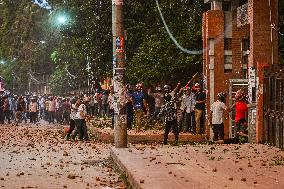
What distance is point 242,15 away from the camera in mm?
21578

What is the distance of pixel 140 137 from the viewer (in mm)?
21250

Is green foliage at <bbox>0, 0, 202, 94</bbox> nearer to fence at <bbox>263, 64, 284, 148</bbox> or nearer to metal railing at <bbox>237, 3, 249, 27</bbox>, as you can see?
metal railing at <bbox>237, 3, 249, 27</bbox>

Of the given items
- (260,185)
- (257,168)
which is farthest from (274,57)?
→ (260,185)

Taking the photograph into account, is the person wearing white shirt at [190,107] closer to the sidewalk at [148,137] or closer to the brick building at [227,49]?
the brick building at [227,49]

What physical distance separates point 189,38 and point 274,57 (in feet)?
31.0

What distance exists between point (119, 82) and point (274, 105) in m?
4.14

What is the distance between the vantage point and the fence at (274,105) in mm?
15922

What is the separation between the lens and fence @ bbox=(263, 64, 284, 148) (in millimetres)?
15922

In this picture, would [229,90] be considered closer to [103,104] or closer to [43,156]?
[43,156]

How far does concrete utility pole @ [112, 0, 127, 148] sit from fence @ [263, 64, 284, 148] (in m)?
3.89

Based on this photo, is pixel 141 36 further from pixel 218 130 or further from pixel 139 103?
pixel 218 130

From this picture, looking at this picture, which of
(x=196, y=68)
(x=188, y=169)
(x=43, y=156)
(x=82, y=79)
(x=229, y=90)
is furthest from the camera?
(x=82, y=79)

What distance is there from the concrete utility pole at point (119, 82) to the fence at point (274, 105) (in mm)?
3890

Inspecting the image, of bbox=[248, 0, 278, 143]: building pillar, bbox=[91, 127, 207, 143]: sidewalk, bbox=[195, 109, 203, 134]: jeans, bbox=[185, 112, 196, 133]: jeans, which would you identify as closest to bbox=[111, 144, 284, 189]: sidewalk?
bbox=[248, 0, 278, 143]: building pillar
